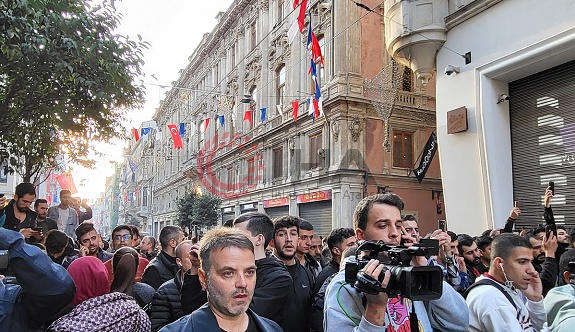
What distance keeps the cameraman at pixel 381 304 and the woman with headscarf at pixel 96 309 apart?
106 centimetres

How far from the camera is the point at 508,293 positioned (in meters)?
3.22

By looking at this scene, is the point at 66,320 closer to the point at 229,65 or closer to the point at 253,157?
the point at 253,157

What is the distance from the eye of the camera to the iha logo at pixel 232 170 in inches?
1049

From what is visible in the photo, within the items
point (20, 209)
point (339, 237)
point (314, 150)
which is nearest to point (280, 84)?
point (314, 150)

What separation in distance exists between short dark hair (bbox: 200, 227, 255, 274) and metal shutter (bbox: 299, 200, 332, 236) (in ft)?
53.8

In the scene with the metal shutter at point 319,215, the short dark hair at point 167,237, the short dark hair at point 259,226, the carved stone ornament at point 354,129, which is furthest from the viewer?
the metal shutter at point 319,215

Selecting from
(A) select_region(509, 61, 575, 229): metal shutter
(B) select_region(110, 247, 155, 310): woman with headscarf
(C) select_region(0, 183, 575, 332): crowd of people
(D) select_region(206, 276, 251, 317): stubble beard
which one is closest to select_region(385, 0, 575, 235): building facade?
(A) select_region(509, 61, 575, 229): metal shutter

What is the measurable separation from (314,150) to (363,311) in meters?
18.5

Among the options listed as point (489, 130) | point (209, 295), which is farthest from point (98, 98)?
point (489, 130)

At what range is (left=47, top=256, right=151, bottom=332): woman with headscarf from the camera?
7.93 feet

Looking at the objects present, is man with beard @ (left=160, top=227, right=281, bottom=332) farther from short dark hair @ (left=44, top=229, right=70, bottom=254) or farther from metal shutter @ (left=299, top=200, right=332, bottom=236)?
metal shutter @ (left=299, top=200, right=332, bottom=236)

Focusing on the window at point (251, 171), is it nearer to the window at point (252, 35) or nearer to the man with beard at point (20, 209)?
the window at point (252, 35)

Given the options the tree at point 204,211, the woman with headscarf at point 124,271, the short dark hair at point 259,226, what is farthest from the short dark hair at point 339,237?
the tree at point 204,211

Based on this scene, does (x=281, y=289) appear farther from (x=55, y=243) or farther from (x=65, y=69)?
(x=65, y=69)
